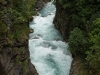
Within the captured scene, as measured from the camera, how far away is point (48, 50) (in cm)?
2048

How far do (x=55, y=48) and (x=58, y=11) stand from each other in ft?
17.7

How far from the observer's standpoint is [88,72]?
15.3 meters

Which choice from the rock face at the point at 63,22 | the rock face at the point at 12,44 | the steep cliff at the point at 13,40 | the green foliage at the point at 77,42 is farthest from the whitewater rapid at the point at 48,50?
the rock face at the point at 12,44

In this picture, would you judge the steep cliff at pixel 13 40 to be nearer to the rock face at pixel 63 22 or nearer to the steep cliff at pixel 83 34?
the steep cliff at pixel 83 34

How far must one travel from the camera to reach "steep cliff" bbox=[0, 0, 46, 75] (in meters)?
12.4

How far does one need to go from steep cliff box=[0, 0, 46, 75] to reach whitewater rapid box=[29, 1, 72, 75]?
9.58 ft

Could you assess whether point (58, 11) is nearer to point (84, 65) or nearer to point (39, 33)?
point (39, 33)

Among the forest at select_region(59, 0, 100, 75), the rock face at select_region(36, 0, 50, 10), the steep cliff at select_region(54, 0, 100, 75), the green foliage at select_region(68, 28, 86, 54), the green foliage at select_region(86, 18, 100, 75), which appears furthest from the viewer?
the rock face at select_region(36, 0, 50, 10)

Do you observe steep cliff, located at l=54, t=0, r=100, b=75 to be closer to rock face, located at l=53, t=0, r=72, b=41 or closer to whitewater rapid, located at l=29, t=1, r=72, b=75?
rock face, located at l=53, t=0, r=72, b=41

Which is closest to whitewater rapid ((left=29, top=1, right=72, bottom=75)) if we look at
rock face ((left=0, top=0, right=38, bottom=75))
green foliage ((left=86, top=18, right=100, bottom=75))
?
rock face ((left=0, top=0, right=38, bottom=75))

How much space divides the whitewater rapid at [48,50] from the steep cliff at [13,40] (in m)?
2.92

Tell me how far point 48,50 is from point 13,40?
7.57 metres

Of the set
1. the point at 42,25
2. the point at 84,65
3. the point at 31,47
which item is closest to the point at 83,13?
the point at 84,65

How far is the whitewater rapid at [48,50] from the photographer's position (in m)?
17.8
